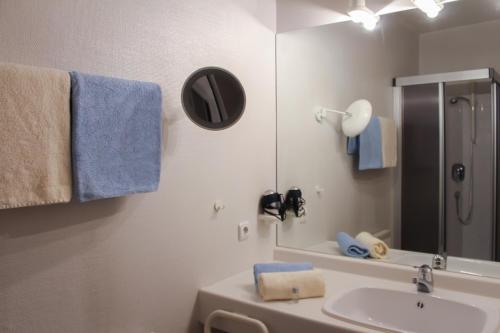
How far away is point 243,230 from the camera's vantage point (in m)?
1.78

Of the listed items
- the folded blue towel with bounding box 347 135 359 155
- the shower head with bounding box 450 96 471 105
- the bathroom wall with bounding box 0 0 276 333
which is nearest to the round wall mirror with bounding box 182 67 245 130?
the bathroom wall with bounding box 0 0 276 333

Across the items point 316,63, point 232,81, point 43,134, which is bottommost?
point 43,134

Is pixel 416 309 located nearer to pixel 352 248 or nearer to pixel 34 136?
pixel 352 248

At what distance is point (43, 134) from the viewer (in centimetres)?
95

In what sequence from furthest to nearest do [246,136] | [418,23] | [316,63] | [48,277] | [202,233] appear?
[316,63]
[246,136]
[418,23]
[202,233]
[48,277]

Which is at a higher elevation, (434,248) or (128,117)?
(128,117)

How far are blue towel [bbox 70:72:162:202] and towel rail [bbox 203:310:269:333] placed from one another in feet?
1.86

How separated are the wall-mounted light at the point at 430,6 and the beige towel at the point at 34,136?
1.44 meters

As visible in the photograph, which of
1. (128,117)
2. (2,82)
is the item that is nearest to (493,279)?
(128,117)

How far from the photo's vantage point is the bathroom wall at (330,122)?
182 centimetres

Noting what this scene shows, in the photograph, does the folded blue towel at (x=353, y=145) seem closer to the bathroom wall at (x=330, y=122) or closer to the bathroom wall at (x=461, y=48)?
the bathroom wall at (x=330, y=122)

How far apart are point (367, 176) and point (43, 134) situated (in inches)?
57.5

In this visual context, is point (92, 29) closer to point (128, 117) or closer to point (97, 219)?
point (128, 117)

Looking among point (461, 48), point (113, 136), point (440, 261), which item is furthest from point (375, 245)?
point (113, 136)
